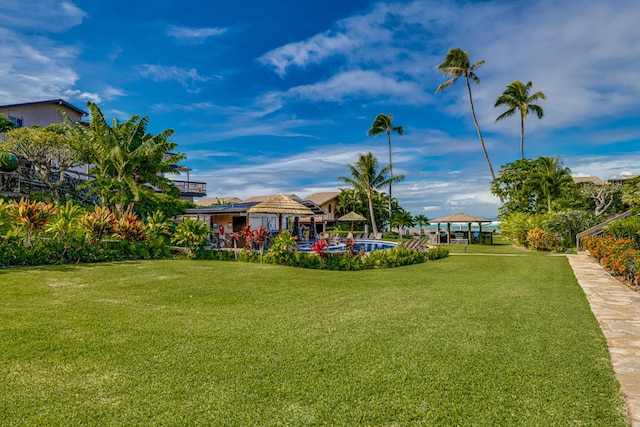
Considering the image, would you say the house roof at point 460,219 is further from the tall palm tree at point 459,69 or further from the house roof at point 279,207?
the house roof at point 279,207

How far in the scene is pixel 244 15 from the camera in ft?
42.6

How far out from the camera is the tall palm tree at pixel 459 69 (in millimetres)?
31719

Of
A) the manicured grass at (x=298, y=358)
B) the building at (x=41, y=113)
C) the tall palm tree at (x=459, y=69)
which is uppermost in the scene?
the tall palm tree at (x=459, y=69)

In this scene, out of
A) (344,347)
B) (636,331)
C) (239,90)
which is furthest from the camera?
(239,90)

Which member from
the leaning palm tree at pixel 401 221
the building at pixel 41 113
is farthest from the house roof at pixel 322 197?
the building at pixel 41 113

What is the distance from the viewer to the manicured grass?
9.62 feet

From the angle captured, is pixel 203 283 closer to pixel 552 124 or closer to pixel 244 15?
pixel 244 15

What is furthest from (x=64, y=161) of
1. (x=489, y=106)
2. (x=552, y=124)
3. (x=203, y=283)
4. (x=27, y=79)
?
(x=552, y=124)

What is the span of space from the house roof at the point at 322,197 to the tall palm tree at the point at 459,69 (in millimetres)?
18681

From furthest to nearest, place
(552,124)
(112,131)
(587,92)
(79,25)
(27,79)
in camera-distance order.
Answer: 1. (552,124)
2. (112,131)
3. (587,92)
4. (27,79)
5. (79,25)

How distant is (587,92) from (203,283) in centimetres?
1884

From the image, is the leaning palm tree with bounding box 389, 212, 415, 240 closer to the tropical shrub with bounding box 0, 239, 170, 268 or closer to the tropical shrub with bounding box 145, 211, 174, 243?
the tropical shrub with bounding box 145, 211, 174, 243

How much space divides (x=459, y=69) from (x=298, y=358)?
3358 cm

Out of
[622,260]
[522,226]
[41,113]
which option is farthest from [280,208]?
[41,113]
